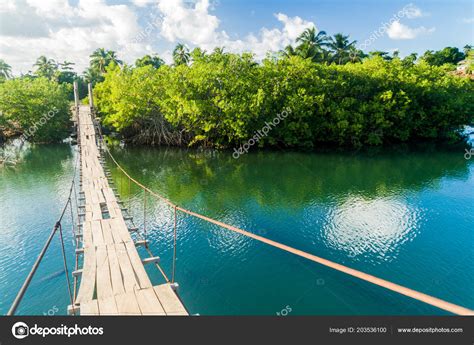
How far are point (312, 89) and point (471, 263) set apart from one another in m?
16.2

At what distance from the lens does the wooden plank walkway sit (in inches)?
151

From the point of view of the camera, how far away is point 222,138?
23984 mm

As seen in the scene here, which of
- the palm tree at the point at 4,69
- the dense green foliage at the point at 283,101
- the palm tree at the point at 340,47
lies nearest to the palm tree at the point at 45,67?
the palm tree at the point at 4,69

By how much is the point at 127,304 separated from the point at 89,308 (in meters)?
0.43

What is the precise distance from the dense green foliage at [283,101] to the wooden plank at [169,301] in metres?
17.9

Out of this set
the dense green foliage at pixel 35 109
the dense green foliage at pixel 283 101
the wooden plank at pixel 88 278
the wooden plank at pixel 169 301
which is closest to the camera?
the wooden plank at pixel 169 301

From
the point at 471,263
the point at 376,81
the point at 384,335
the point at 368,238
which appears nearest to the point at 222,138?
the point at 376,81

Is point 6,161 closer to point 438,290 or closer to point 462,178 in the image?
point 438,290

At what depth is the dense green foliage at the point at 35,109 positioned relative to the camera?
23.7 meters

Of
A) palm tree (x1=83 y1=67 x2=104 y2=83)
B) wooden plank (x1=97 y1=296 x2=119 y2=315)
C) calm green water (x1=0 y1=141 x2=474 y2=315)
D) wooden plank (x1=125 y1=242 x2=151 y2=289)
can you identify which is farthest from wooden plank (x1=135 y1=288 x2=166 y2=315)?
palm tree (x1=83 y1=67 x2=104 y2=83)

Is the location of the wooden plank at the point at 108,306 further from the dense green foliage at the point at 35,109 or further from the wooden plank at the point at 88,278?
the dense green foliage at the point at 35,109

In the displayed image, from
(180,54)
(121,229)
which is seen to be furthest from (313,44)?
(121,229)

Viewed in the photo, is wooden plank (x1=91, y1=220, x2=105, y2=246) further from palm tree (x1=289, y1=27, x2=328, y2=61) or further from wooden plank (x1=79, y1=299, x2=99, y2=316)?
palm tree (x1=289, y1=27, x2=328, y2=61)

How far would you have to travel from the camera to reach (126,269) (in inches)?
190
